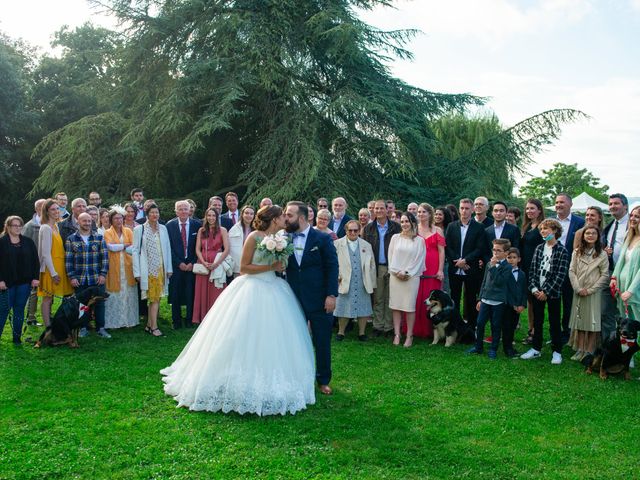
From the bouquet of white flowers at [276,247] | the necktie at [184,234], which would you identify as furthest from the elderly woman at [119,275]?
the bouquet of white flowers at [276,247]

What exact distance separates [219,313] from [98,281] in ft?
11.6

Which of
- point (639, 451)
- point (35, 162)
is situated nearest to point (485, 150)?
point (639, 451)

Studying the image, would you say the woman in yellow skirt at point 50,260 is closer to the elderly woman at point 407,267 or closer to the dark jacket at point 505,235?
the elderly woman at point 407,267

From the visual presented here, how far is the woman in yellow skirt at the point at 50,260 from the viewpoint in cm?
830

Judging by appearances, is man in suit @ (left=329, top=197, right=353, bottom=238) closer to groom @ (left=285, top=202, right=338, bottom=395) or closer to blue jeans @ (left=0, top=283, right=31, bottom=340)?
groom @ (left=285, top=202, right=338, bottom=395)

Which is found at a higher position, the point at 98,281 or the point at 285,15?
the point at 285,15

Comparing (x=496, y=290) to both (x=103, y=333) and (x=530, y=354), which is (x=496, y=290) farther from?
(x=103, y=333)

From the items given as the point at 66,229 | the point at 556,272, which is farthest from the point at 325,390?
the point at 66,229

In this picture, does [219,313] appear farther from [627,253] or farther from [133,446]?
[627,253]

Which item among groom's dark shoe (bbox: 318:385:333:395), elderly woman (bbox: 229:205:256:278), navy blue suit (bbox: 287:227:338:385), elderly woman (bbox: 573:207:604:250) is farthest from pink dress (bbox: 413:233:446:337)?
navy blue suit (bbox: 287:227:338:385)

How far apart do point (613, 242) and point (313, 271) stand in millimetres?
4747

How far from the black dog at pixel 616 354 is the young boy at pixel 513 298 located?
1.12 metres

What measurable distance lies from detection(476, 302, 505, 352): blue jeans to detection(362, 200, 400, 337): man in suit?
5.40 ft

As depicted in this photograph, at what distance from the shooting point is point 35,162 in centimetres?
2634
